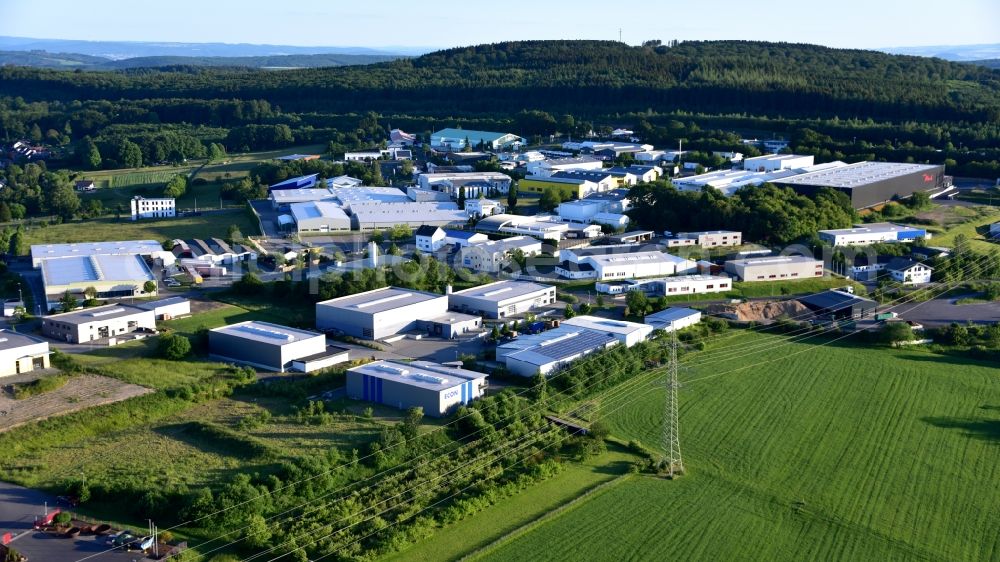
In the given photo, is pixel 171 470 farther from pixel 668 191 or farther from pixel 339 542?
pixel 668 191

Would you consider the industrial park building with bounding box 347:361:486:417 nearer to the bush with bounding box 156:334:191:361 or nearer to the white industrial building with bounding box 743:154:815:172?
the bush with bounding box 156:334:191:361

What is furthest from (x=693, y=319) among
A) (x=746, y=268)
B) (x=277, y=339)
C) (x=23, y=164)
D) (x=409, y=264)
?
(x=23, y=164)

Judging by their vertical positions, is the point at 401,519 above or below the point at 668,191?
below

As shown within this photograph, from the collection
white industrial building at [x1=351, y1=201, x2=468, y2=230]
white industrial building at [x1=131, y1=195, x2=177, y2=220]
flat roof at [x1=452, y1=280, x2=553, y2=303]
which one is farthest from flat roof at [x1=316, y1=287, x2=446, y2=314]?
white industrial building at [x1=131, y1=195, x2=177, y2=220]

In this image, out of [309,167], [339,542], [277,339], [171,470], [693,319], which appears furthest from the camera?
[309,167]

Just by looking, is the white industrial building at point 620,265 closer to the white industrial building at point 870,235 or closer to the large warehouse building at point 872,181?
the white industrial building at point 870,235

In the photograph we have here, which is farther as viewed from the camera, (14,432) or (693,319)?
(693,319)

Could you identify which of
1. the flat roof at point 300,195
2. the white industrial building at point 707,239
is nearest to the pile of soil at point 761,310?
the white industrial building at point 707,239

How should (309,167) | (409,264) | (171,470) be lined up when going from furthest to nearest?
(309,167)
(409,264)
(171,470)

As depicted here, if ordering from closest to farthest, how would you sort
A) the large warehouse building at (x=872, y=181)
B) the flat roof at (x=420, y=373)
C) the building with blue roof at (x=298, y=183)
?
the flat roof at (x=420, y=373) < the large warehouse building at (x=872, y=181) < the building with blue roof at (x=298, y=183)
